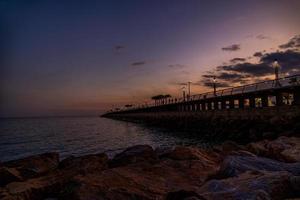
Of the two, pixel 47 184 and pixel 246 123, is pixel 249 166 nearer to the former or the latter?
pixel 47 184

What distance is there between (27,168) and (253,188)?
6791 mm

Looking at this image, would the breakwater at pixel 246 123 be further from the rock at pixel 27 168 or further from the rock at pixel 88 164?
the rock at pixel 27 168

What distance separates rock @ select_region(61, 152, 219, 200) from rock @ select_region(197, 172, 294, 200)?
40.1 inches

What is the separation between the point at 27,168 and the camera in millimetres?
7875

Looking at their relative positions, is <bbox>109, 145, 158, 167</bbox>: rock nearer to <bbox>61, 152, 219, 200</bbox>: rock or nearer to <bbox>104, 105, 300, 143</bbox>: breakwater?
<bbox>61, 152, 219, 200</bbox>: rock

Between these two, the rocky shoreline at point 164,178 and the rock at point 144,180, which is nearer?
the rocky shoreline at point 164,178

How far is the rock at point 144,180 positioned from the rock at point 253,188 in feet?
3.34

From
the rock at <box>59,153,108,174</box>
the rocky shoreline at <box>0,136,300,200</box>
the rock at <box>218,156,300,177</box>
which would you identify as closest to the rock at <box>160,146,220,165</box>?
the rocky shoreline at <box>0,136,300,200</box>

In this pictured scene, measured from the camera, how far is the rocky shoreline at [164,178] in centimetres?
424

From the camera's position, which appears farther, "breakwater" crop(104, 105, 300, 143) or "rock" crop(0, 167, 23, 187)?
"breakwater" crop(104, 105, 300, 143)

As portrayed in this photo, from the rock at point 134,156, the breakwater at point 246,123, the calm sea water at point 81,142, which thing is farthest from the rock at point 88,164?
the breakwater at point 246,123

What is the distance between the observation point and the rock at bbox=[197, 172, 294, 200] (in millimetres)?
3945

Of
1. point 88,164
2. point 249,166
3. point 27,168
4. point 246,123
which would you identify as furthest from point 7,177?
point 246,123

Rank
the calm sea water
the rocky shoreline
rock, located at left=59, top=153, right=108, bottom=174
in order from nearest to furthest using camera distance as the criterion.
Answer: the rocky shoreline → rock, located at left=59, top=153, right=108, bottom=174 → the calm sea water
